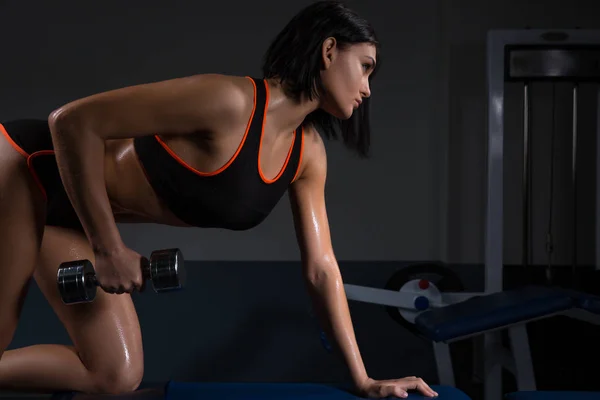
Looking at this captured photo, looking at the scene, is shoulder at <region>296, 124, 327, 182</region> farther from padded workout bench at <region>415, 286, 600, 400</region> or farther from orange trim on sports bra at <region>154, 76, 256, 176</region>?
padded workout bench at <region>415, 286, 600, 400</region>

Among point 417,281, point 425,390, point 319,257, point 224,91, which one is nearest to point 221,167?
point 224,91

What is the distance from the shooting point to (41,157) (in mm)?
1285

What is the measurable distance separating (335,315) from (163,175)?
1.59ft

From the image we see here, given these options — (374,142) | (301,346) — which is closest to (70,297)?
(301,346)

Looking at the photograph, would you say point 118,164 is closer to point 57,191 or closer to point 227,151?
point 57,191

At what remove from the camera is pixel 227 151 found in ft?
3.94

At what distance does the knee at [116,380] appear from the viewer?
135cm

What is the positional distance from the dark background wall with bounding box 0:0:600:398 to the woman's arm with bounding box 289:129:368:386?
2.05 m

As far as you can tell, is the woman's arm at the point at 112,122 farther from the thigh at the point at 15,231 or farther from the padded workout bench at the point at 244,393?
the padded workout bench at the point at 244,393

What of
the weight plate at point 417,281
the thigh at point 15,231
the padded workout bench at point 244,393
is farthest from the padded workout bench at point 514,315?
the thigh at point 15,231

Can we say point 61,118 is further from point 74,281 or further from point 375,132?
point 375,132

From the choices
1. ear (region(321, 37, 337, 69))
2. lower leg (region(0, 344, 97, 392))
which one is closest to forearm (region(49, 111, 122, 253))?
lower leg (region(0, 344, 97, 392))

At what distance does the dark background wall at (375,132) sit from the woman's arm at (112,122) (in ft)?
7.75

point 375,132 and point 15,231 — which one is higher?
point 375,132
